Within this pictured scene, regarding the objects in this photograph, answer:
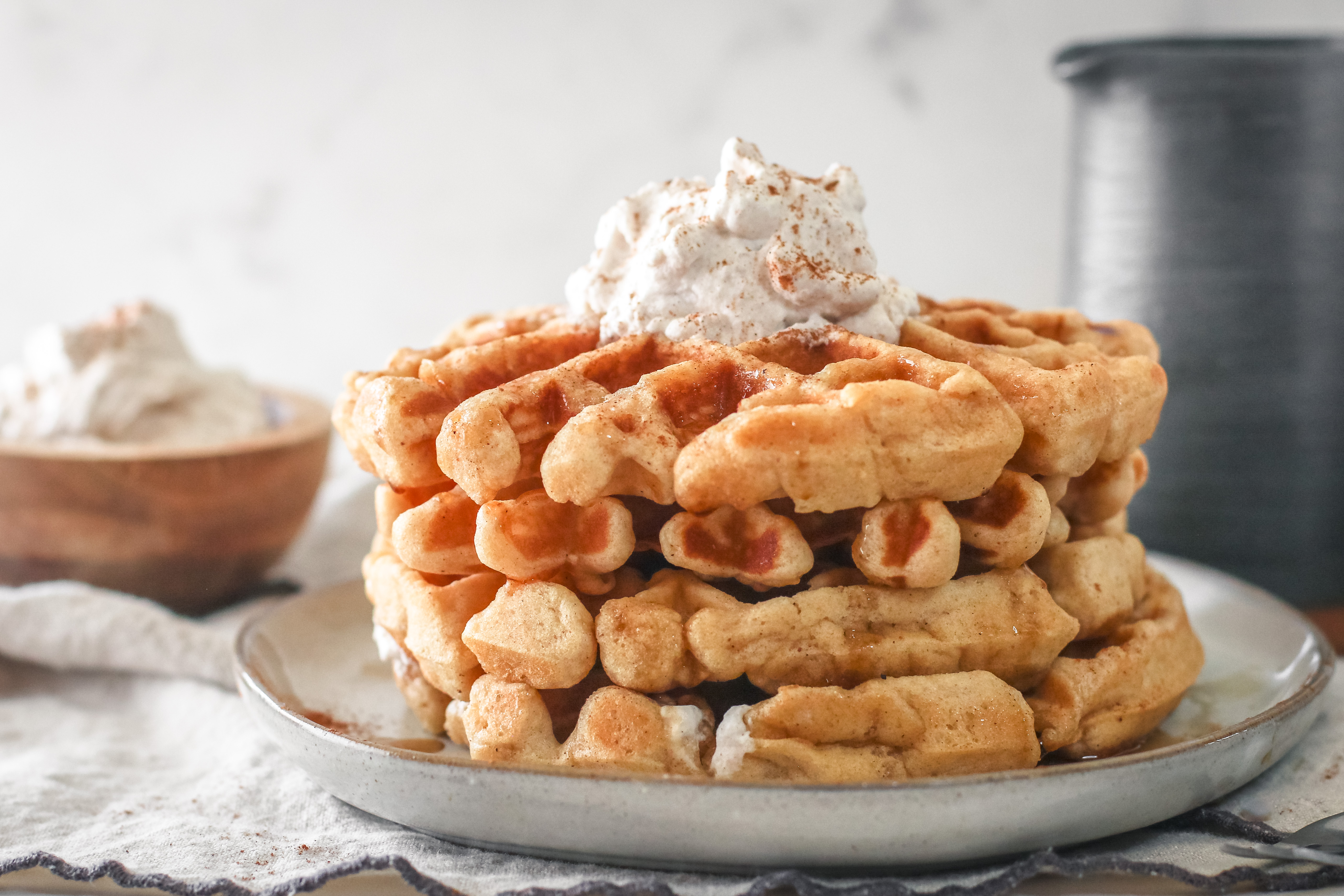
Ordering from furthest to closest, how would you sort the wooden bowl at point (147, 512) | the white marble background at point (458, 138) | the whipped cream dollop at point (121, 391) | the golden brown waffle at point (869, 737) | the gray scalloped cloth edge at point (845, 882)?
the white marble background at point (458, 138)
the whipped cream dollop at point (121, 391)
the wooden bowl at point (147, 512)
the golden brown waffle at point (869, 737)
the gray scalloped cloth edge at point (845, 882)

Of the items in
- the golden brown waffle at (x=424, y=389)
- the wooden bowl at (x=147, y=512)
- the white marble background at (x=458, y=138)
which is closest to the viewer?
the golden brown waffle at (x=424, y=389)

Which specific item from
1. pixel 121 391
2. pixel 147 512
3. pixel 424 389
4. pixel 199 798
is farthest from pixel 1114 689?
pixel 121 391

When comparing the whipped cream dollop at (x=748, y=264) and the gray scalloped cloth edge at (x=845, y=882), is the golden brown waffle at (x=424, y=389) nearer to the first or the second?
the whipped cream dollop at (x=748, y=264)

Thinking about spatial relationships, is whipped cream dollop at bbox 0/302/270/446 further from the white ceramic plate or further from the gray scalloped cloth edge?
the gray scalloped cloth edge

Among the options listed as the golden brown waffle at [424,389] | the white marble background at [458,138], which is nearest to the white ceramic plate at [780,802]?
the golden brown waffle at [424,389]

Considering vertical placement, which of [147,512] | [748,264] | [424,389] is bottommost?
[147,512]

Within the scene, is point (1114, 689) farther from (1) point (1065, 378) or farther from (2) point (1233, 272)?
(2) point (1233, 272)

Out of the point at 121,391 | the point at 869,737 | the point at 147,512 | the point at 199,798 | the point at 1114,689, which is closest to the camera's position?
the point at 869,737
